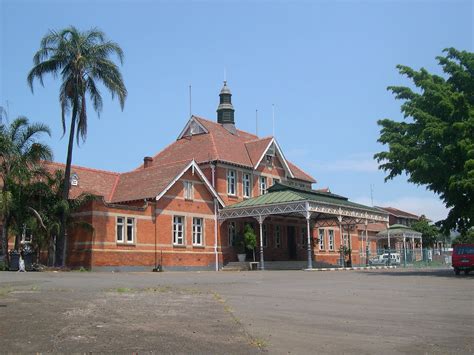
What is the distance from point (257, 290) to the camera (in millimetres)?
17969

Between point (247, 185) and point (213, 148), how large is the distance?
4.35 m

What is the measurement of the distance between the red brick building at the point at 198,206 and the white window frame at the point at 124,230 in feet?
0.20

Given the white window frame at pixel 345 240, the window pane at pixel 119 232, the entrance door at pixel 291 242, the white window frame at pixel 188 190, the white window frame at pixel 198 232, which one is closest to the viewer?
the window pane at pixel 119 232

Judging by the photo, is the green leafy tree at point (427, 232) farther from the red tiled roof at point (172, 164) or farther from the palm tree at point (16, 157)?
the palm tree at point (16, 157)

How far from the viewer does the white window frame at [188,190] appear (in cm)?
3756

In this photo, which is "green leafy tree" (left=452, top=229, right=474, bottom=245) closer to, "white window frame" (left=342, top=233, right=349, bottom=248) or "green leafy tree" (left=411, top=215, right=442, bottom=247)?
"green leafy tree" (left=411, top=215, right=442, bottom=247)

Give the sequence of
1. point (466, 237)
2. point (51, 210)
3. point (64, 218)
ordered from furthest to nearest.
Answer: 1. point (466, 237)
2. point (51, 210)
3. point (64, 218)

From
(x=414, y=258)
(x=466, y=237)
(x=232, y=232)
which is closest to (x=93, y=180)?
(x=232, y=232)

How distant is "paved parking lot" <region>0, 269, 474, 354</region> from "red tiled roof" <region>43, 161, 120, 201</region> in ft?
71.3

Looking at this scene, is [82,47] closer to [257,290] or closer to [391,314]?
[257,290]

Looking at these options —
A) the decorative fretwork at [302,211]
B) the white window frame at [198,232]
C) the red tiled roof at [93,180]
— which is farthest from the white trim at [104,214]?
the decorative fretwork at [302,211]

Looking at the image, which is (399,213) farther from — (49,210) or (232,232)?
(49,210)

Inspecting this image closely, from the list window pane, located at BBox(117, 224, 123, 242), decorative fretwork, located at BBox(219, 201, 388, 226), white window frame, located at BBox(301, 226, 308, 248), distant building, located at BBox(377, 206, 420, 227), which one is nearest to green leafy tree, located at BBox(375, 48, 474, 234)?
decorative fretwork, located at BBox(219, 201, 388, 226)

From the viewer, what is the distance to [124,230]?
108 ft
